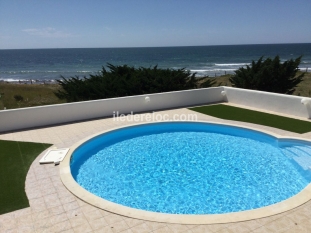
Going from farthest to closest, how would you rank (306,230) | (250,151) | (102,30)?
(102,30) → (250,151) → (306,230)

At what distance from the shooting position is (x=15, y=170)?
226 inches

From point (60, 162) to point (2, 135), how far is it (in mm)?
3417

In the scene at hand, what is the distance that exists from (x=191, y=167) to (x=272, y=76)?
10.5m

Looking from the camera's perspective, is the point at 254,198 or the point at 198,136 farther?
the point at 198,136

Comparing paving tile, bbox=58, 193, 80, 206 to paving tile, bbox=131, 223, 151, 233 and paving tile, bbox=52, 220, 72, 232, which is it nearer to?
paving tile, bbox=52, 220, 72, 232

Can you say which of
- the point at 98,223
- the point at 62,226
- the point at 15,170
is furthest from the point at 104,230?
the point at 15,170

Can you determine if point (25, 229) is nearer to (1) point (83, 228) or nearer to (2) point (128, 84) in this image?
(1) point (83, 228)

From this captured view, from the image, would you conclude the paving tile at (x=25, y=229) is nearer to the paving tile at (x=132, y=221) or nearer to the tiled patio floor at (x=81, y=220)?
the tiled patio floor at (x=81, y=220)

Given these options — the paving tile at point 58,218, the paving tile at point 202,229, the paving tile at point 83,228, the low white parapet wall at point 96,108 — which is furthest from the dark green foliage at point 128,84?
the paving tile at point 202,229

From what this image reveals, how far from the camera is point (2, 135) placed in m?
8.17

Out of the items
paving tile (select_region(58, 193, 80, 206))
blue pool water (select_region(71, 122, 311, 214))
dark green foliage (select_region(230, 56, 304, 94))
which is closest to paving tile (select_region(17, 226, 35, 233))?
paving tile (select_region(58, 193, 80, 206))

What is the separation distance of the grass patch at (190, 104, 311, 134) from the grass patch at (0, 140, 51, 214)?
253 inches

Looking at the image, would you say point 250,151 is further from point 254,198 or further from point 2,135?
point 2,135

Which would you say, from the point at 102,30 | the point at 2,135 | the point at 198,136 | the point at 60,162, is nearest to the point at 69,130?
the point at 2,135
